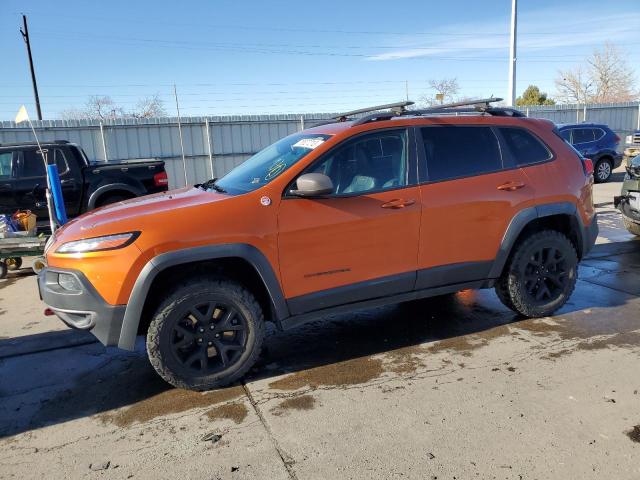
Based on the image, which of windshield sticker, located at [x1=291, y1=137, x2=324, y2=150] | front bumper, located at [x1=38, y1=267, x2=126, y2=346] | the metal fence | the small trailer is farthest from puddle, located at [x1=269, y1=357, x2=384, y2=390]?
the metal fence

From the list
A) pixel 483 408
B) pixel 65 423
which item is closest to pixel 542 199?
pixel 483 408

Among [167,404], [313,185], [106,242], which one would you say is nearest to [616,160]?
[313,185]

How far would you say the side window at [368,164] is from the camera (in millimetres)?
3830

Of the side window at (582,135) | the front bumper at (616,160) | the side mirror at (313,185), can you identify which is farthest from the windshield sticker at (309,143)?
the front bumper at (616,160)

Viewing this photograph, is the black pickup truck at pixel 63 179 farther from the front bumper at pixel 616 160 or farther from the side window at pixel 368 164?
the front bumper at pixel 616 160

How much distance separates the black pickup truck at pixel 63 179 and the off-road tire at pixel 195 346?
17.9 ft

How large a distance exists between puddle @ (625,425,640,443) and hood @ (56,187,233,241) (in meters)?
2.88

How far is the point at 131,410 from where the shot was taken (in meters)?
3.38

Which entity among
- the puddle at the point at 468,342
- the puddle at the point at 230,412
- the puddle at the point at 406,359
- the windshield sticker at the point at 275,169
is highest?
the windshield sticker at the point at 275,169

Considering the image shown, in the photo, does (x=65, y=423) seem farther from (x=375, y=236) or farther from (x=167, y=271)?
(x=375, y=236)

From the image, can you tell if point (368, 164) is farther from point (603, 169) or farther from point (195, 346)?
point (603, 169)

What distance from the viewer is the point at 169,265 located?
10.8ft

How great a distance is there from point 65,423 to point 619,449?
3300 mm

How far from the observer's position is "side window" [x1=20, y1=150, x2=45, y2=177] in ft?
27.3
